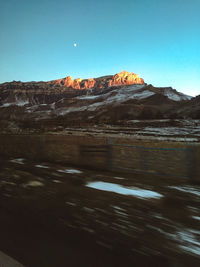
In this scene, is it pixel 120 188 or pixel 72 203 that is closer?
pixel 72 203

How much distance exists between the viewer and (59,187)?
6.61 meters

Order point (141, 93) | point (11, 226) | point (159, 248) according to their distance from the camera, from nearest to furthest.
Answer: point (159, 248) → point (11, 226) → point (141, 93)

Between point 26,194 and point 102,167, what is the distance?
178 inches

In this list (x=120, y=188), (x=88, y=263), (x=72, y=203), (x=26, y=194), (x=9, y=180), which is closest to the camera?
(x=88, y=263)

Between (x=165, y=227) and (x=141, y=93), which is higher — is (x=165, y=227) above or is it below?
below

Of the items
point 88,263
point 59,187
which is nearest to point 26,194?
point 59,187

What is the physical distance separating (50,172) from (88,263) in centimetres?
614

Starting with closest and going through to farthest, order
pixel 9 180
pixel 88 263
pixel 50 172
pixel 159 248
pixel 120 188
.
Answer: pixel 88 263
pixel 159 248
pixel 120 188
pixel 9 180
pixel 50 172

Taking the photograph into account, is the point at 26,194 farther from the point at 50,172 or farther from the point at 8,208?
the point at 50,172

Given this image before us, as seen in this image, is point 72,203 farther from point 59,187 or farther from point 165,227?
point 165,227

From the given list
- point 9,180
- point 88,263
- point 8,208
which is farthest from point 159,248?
point 9,180

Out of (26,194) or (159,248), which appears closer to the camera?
(159,248)

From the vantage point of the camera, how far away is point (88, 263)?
2850 millimetres

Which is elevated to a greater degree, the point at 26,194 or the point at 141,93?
the point at 141,93
